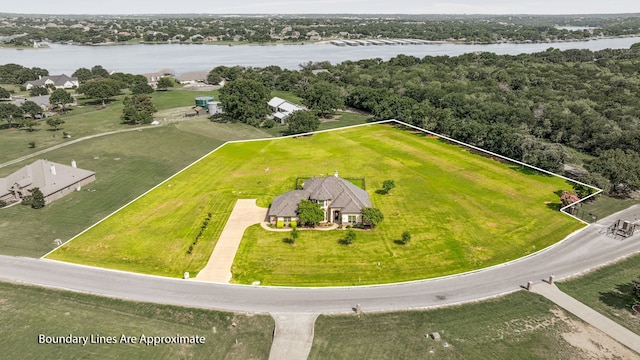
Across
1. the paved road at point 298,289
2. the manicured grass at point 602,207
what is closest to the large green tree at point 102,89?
the paved road at point 298,289

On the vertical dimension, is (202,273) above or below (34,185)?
below

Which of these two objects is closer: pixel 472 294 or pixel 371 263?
pixel 472 294

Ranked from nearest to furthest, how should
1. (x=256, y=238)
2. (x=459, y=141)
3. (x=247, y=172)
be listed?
(x=256, y=238), (x=247, y=172), (x=459, y=141)

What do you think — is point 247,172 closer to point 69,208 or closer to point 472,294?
point 69,208

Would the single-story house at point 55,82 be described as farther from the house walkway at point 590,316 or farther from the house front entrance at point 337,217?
the house walkway at point 590,316

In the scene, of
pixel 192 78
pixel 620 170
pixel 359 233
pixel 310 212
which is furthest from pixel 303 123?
pixel 192 78

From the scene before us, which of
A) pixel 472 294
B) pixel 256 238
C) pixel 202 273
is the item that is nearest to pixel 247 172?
pixel 256 238

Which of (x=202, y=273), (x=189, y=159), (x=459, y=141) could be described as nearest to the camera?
(x=202, y=273)
